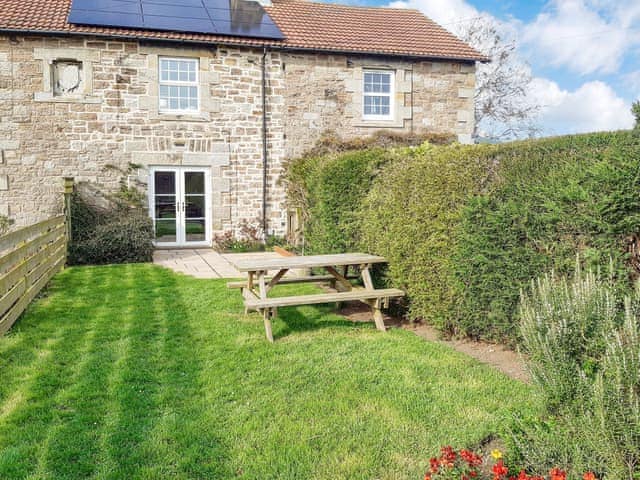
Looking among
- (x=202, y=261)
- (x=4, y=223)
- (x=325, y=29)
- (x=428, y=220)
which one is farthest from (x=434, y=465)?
(x=325, y=29)

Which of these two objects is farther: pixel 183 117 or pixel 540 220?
pixel 183 117

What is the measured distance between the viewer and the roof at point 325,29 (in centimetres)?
1194

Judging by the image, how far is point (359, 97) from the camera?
14031 mm

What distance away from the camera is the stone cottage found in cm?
1185

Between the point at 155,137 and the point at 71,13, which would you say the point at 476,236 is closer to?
the point at 155,137

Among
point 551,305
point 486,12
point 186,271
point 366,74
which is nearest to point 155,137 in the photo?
point 186,271

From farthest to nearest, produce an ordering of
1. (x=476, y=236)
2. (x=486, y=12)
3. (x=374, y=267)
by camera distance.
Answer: (x=486, y=12), (x=374, y=267), (x=476, y=236)

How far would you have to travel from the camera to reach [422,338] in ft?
18.9

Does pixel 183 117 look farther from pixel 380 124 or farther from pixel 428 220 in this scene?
pixel 428 220

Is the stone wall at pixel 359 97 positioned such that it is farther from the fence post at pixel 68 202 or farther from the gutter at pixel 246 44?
the fence post at pixel 68 202

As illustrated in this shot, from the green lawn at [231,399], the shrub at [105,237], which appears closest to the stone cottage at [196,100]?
the shrub at [105,237]

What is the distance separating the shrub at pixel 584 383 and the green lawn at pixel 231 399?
0.29 metres

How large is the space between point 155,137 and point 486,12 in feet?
65.0

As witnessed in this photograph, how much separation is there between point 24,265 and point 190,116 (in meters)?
6.93
